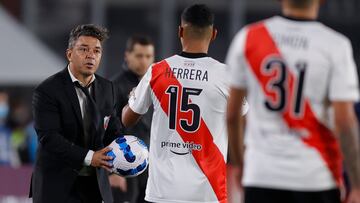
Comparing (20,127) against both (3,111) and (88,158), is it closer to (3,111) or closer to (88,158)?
(3,111)

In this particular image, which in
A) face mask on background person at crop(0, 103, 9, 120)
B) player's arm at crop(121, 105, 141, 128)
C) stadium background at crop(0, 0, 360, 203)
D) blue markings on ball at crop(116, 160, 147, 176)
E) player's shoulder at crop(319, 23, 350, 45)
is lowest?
face mask on background person at crop(0, 103, 9, 120)

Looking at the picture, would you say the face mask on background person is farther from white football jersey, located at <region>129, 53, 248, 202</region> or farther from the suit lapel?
white football jersey, located at <region>129, 53, 248, 202</region>

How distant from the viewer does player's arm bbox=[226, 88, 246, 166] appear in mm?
5789

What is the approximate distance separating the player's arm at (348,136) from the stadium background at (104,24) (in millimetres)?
16900

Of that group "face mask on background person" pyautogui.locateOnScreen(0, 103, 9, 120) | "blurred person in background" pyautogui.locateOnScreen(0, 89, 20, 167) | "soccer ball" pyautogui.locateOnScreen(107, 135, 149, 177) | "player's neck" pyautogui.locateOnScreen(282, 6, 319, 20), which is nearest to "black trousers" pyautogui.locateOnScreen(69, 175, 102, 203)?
"soccer ball" pyautogui.locateOnScreen(107, 135, 149, 177)

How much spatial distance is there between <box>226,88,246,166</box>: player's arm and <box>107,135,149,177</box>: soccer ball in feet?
6.37

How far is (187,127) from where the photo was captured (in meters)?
7.34

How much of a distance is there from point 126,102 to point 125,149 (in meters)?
1.87

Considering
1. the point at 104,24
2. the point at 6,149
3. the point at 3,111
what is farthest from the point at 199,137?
the point at 104,24

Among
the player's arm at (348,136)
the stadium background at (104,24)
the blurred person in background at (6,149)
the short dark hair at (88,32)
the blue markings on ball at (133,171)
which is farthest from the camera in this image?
the stadium background at (104,24)

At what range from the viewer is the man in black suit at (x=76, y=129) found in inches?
300

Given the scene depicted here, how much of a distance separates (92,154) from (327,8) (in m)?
16.3

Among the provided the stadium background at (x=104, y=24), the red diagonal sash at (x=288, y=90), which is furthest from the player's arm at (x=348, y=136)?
the stadium background at (x=104, y=24)

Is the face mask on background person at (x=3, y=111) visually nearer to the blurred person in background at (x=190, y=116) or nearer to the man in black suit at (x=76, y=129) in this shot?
the man in black suit at (x=76, y=129)
